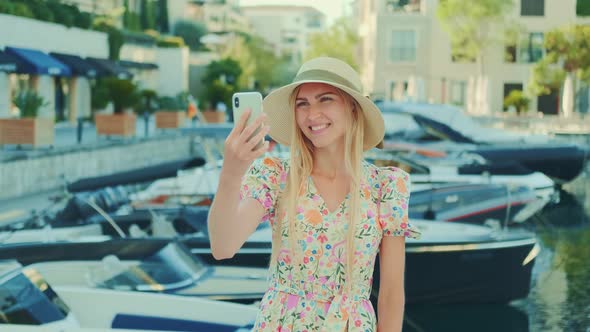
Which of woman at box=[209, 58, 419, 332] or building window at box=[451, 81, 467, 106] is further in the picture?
building window at box=[451, 81, 467, 106]

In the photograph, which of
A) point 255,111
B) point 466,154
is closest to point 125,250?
point 255,111

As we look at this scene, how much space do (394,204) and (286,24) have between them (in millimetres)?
156931

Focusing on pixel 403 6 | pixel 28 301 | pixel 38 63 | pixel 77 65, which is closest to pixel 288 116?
pixel 28 301

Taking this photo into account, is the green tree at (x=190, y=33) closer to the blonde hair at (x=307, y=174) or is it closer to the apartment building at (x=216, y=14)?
the apartment building at (x=216, y=14)

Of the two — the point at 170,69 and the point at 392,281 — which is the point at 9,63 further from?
the point at 392,281

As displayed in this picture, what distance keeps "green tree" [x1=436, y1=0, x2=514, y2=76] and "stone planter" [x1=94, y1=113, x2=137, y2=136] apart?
30.0m

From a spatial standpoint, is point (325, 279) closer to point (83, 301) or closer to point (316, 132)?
point (316, 132)

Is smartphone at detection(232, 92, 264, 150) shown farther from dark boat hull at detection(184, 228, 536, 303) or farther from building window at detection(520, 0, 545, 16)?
building window at detection(520, 0, 545, 16)

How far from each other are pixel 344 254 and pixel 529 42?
177ft

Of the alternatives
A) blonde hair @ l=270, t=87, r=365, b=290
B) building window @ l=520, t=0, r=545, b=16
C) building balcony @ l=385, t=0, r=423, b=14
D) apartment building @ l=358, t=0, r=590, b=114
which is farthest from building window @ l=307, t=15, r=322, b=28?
blonde hair @ l=270, t=87, r=365, b=290

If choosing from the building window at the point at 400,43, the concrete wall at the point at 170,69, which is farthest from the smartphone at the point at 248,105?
the building window at the point at 400,43

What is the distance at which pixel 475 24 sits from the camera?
5281 centimetres

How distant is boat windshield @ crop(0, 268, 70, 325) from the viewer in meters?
4.34

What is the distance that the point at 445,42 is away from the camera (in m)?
55.6
